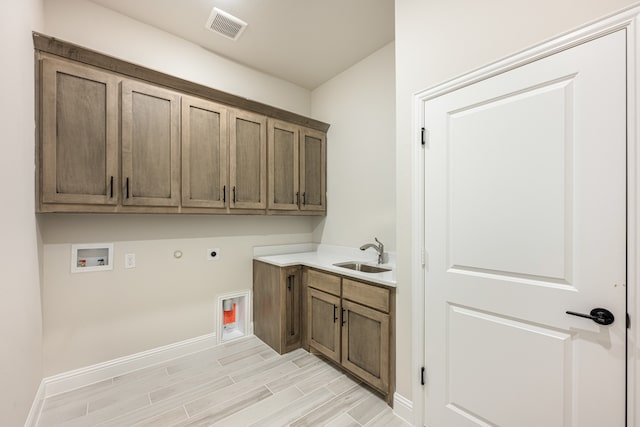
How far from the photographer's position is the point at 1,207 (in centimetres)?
129

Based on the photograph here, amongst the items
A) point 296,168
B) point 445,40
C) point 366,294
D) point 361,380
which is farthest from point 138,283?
point 445,40

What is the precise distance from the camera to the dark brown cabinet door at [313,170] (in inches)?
122

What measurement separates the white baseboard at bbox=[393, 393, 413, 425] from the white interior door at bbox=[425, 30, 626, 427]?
0.11 meters

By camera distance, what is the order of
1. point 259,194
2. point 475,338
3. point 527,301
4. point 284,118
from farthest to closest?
point 284,118 < point 259,194 < point 475,338 < point 527,301

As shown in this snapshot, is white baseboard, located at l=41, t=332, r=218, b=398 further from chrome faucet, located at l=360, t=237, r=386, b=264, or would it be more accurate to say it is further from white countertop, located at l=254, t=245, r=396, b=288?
chrome faucet, located at l=360, t=237, r=386, b=264

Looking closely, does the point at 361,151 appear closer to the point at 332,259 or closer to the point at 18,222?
the point at 332,259

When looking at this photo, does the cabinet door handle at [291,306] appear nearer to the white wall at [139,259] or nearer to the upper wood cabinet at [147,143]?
the white wall at [139,259]

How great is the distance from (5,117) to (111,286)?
4.61 feet

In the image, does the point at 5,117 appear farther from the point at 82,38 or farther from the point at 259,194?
the point at 259,194

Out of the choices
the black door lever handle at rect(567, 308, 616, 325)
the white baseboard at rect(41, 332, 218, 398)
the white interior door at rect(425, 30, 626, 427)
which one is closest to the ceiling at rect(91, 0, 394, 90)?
the white interior door at rect(425, 30, 626, 427)

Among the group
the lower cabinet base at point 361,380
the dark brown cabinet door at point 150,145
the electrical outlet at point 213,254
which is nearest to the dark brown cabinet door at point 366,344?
the lower cabinet base at point 361,380

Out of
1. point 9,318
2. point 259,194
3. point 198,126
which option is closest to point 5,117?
point 9,318

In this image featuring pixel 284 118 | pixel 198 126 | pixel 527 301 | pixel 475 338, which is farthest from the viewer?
pixel 284 118

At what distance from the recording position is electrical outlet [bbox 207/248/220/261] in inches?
108
